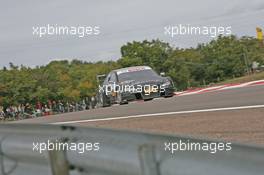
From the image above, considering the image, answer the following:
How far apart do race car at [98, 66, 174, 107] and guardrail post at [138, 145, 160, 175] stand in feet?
42.5

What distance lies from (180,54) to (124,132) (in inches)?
3222

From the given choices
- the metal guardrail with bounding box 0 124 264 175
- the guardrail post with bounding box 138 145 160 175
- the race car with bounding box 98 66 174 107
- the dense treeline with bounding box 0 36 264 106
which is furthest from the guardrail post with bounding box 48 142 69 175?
the dense treeline with bounding box 0 36 264 106

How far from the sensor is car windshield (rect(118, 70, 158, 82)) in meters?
16.2

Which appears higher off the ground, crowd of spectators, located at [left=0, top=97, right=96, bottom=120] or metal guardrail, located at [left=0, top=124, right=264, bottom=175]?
metal guardrail, located at [left=0, top=124, right=264, bottom=175]

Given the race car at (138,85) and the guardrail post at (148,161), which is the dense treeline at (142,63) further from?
the guardrail post at (148,161)

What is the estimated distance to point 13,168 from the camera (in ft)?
12.0

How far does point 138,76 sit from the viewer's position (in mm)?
16375

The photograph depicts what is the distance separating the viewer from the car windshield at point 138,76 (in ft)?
53.3

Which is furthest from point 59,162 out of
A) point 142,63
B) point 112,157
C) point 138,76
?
point 142,63

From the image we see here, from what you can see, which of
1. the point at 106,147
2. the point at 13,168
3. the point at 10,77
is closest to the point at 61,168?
the point at 106,147

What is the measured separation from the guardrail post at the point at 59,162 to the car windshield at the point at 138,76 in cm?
1287

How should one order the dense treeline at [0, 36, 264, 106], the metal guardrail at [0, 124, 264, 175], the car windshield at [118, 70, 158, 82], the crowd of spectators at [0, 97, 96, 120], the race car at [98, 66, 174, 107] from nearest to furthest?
1. the metal guardrail at [0, 124, 264, 175]
2. the race car at [98, 66, 174, 107]
3. the car windshield at [118, 70, 158, 82]
4. the crowd of spectators at [0, 97, 96, 120]
5. the dense treeline at [0, 36, 264, 106]

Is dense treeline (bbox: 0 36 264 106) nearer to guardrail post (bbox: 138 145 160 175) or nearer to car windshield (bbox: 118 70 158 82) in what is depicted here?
car windshield (bbox: 118 70 158 82)

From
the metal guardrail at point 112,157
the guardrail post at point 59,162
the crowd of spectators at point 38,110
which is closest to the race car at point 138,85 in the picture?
the crowd of spectators at point 38,110
